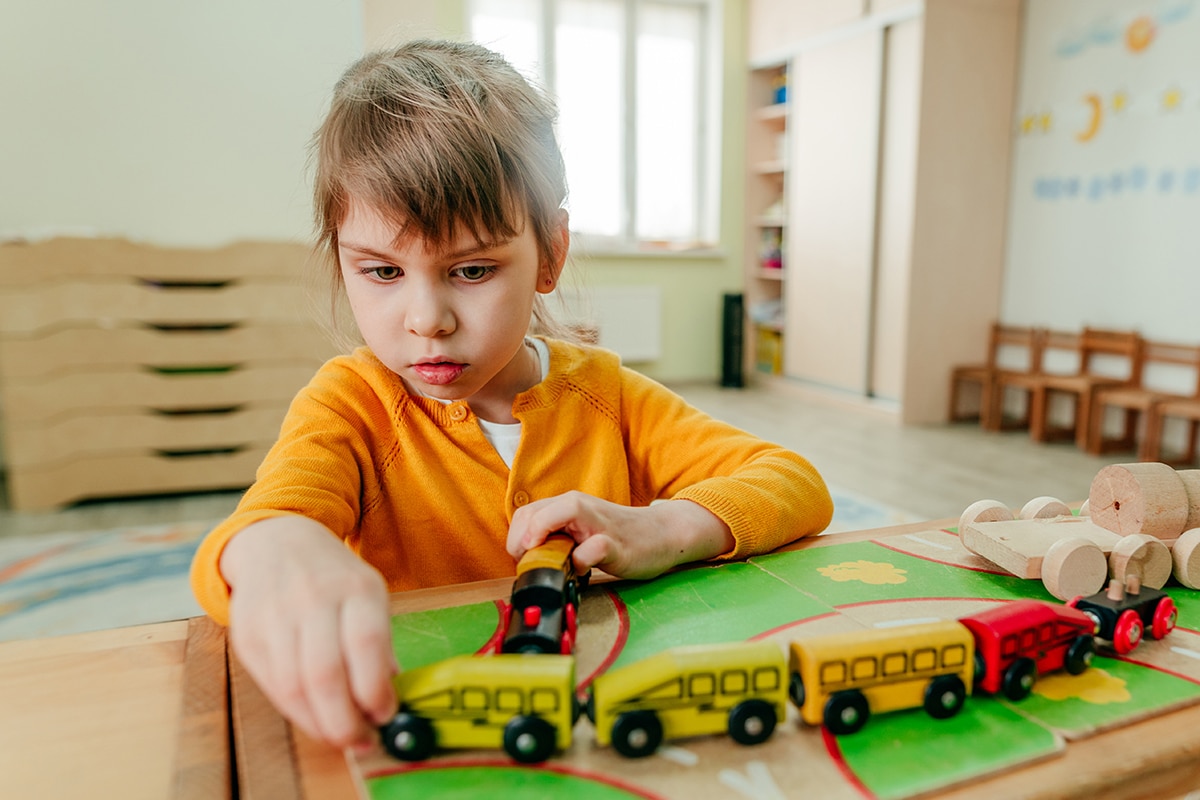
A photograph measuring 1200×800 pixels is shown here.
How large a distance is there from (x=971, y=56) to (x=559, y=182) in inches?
127

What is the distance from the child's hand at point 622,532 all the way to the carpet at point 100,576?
1.14 meters

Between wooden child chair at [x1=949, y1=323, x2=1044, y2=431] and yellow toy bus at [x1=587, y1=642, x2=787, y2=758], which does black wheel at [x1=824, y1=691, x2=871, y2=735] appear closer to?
yellow toy bus at [x1=587, y1=642, x2=787, y2=758]

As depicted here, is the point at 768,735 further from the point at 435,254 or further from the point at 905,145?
the point at 905,145

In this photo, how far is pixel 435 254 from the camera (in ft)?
1.80

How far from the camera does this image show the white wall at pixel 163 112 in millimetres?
2424

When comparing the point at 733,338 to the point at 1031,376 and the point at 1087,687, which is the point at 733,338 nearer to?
the point at 1031,376

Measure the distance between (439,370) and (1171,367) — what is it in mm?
3044

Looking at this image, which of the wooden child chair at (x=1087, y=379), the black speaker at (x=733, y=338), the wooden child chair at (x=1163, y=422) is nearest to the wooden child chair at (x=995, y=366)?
the wooden child chair at (x=1087, y=379)

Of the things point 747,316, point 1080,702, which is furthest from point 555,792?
point 747,316

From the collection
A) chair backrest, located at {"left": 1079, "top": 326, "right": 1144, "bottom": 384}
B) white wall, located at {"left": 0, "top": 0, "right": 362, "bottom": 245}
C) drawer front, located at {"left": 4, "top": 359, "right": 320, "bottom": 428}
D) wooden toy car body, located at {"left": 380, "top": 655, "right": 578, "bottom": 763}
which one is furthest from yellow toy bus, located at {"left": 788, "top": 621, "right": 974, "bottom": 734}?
chair backrest, located at {"left": 1079, "top": 326, "right": 1144, "bottom": 384}

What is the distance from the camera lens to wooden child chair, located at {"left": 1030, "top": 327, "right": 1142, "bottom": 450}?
9.52 feet

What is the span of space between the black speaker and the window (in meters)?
0.41

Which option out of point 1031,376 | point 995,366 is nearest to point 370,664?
point 1031,376

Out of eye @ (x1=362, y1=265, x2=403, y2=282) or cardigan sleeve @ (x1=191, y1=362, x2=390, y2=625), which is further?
eye @ (x1=362, y1=265, x2=403, y2=282)
